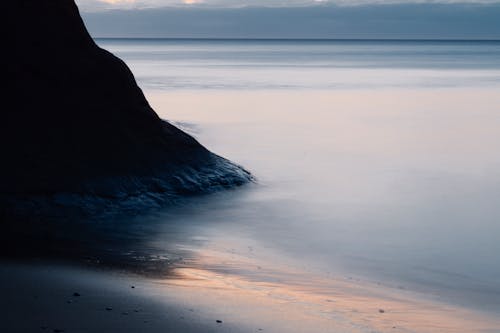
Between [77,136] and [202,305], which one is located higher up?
[77,136]

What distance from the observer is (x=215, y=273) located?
28.4 feet

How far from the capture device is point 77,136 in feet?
39.0

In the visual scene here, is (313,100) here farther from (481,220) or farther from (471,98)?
(481,220)

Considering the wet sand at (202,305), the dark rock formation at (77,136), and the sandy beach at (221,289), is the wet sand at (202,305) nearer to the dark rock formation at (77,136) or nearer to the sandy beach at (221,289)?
the sandy beach at (221,289)

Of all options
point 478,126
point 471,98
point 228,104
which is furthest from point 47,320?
point 471,98

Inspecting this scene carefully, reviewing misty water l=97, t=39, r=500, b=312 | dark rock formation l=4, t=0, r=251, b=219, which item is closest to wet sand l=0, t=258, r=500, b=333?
misty water l=97, t=39, r=500, b=312

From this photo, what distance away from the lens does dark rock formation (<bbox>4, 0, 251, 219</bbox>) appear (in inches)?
435

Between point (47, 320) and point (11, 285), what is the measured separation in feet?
3.52

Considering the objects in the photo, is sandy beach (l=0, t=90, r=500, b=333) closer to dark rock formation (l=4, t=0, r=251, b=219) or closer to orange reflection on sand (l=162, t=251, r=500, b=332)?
orange reflection on sand (l=162, t=251, r=500, b=332)

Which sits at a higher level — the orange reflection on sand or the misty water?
the misty water

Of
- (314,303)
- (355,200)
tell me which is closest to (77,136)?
(355,200)

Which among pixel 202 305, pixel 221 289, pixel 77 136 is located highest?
pixel 77 136

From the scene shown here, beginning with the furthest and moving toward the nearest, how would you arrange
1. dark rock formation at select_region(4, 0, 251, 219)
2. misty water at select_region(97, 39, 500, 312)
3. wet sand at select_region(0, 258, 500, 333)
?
dark rock formation at select_region(4, 0, 251, 219) → misty water at select_region(97, 39, 500, 312) → wet sand at select_region(0, 258, 500, 333)

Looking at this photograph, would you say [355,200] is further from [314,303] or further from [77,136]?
[314,303]
